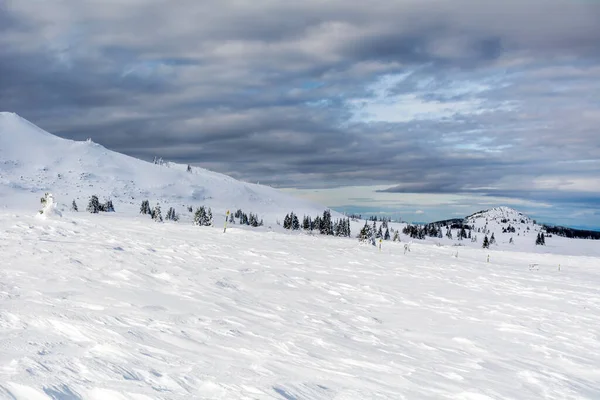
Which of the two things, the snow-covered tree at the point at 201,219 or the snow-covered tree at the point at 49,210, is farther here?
the snow-covered tree at the point at 201,219

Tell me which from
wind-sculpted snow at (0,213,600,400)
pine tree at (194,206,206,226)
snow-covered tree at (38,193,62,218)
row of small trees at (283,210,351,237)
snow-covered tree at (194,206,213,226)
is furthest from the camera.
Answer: row of small trees at (283,210,351,237)

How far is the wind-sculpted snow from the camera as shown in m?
4.96

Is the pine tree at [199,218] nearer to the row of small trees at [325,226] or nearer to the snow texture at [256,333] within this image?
the row of small trees at [325,226]

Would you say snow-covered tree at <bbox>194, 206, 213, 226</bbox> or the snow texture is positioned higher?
snow-covered tree at <bbox>194, 206, 213, 226</bbox>

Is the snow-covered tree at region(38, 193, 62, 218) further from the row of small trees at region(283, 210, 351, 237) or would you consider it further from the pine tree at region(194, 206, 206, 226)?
the row of small trees at region(283, 210, 351, 237)

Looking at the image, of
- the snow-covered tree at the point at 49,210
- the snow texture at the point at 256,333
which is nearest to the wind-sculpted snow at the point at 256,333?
the snow texture at the point at 256,333

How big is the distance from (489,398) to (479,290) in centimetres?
1140

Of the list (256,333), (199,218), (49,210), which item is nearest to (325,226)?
(199,218)

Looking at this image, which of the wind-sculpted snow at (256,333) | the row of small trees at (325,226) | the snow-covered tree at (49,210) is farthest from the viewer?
the row of small trees at (325,226)

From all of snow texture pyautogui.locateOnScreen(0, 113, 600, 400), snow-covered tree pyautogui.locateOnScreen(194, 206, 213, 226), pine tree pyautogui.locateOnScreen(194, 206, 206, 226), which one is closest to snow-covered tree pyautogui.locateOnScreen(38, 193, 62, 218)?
snow texture pyautogui.locateOnScreen(0, 113, 600, 400)

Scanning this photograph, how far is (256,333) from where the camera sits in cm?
764

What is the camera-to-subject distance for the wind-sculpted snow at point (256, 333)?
16.3 ft

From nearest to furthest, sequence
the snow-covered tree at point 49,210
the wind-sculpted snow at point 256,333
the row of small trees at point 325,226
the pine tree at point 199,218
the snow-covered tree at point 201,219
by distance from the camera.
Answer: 1. the wind-sculpted snow at point 256,333
2. the snow-covered tree at point 49,210
3. the pine tree at point 199,218
4. the snow-covered tree at point 201,219
5. the row of small trees at point 325,226

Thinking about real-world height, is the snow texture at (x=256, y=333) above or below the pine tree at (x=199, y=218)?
below
